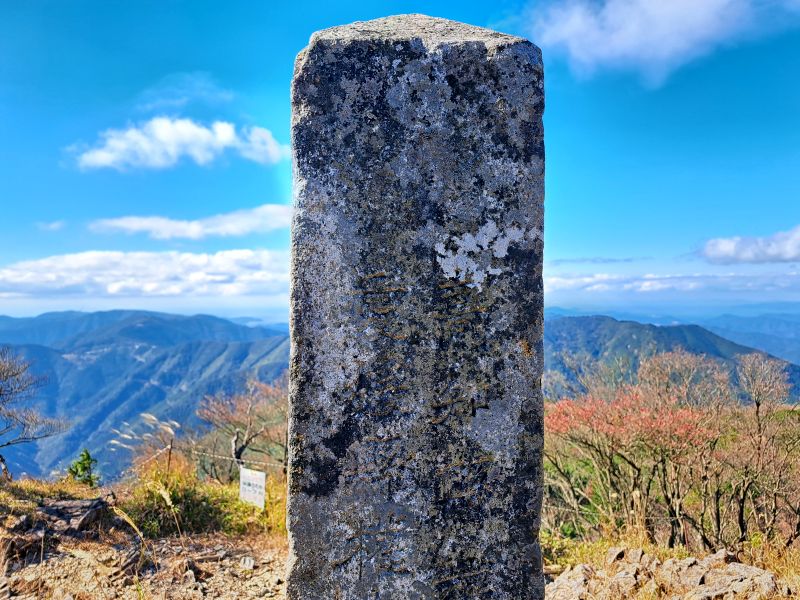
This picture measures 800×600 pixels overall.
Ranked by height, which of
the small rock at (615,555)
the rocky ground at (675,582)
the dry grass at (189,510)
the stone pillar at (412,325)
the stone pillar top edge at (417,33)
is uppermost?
the stone pillar top edge at (417,33)

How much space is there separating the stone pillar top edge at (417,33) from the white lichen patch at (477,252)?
918 mm

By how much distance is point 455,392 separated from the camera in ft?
8.48

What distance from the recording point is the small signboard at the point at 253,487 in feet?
23.6

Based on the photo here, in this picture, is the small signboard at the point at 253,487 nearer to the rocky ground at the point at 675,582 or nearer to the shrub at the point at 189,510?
the shrub at the point at 189,510

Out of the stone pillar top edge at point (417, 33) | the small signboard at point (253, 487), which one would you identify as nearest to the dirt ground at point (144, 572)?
the small signboard at point (253, 487)

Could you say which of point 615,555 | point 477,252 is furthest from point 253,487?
point 477,252

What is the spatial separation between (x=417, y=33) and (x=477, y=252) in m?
1.16

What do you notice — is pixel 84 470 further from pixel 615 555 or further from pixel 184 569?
pixel 615 555

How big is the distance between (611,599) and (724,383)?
7187mm

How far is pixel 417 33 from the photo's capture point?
2707mm

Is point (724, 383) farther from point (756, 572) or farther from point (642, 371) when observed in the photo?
point (756, 572)

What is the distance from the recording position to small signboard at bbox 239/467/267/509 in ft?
23.6

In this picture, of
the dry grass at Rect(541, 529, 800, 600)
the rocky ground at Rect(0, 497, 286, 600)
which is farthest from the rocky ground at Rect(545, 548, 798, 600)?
the rocky ground at Rect(0, 497, 286, 600)

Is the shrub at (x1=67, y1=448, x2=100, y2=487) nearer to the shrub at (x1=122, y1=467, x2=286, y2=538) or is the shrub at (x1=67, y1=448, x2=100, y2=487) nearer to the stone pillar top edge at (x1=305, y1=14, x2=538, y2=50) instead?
the shrub at (x1=122, y1=467, x2=286, y2=538)
